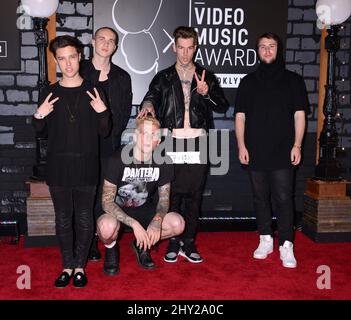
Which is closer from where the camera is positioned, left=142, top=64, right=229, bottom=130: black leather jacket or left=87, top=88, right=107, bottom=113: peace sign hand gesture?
left=87, top=88, right=107, bottom=113: peace sign hand gesture

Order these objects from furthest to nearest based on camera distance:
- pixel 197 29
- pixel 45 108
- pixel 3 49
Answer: pixel 197 29
pixel 3 49
pixel 45 108

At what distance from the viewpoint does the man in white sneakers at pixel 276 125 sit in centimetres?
362

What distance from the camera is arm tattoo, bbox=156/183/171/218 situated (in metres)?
3.37

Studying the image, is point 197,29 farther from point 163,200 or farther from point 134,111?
point 163,200

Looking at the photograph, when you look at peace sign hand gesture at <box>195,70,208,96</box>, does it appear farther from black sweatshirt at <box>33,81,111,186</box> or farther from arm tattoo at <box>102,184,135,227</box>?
arm tattoo at <box>102,184,135,227</box>

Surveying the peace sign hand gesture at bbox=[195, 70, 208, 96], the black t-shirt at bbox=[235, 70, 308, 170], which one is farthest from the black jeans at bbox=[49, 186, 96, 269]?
the black t-shirt at bbox=[235, 70, 308, 170]

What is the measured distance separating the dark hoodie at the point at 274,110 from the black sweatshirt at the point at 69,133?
1219 millimetres

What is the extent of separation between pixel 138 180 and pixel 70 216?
0.54 metres

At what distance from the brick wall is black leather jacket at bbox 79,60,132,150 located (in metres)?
1.16

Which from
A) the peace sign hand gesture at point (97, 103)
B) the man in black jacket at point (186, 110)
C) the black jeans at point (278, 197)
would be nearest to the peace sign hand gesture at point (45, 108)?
the peace sign hand gesture at point (97, 103)

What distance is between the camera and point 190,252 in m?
3.76

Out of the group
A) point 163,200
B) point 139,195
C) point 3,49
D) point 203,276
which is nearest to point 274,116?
point 163,200

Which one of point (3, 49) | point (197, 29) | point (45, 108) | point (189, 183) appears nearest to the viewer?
point (45, 108)

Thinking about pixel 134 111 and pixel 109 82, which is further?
pixel 134 111
